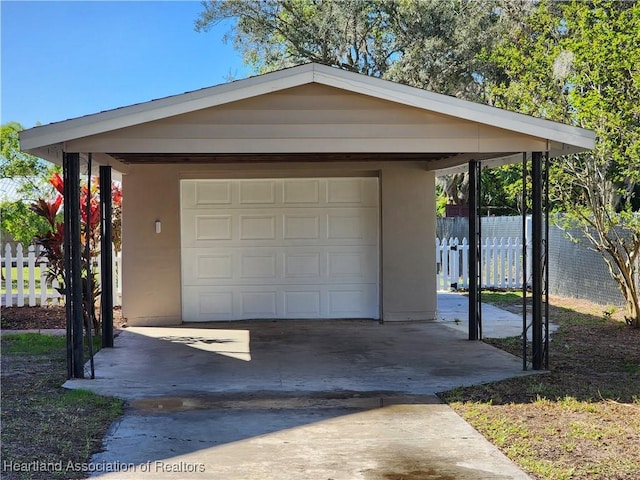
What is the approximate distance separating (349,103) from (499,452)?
3.68m

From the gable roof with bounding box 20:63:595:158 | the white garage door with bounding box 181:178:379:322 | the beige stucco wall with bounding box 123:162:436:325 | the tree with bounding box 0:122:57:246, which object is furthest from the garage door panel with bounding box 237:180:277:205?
the tree with bounding box 0:122:57:246

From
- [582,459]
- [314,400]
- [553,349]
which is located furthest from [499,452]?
[553,349]

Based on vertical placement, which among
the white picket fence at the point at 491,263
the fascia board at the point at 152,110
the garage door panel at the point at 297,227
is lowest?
the white picket fence at the point at 491,263

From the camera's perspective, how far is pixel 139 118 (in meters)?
6.35

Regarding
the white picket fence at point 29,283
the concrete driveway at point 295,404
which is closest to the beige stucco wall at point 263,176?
the concrete driveway at point 295,404

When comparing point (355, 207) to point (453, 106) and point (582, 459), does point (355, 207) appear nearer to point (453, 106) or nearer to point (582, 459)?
point (453, 106)

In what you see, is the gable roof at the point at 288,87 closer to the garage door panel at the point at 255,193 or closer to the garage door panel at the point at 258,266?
the garage door panel at the point at 255,193

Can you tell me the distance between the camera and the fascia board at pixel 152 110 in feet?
20.7

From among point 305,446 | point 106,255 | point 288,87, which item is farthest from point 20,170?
point 305,446

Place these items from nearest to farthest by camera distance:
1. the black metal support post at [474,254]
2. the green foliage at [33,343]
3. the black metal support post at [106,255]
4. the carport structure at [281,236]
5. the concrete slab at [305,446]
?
the concrete slab at [305,446] < the green foliage at [33,343] < the black metal support post at [106,255] < the black metal support post at [474,254] < the carport structure at [281,236]

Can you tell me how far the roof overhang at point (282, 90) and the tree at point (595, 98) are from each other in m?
2.58

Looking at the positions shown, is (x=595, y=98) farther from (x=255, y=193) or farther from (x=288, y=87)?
(x=255, y=193)

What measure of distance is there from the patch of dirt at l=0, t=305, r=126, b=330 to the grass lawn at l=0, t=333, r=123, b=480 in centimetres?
283

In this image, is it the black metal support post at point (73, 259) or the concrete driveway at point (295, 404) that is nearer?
the concrete driveway at point (295, 404)
